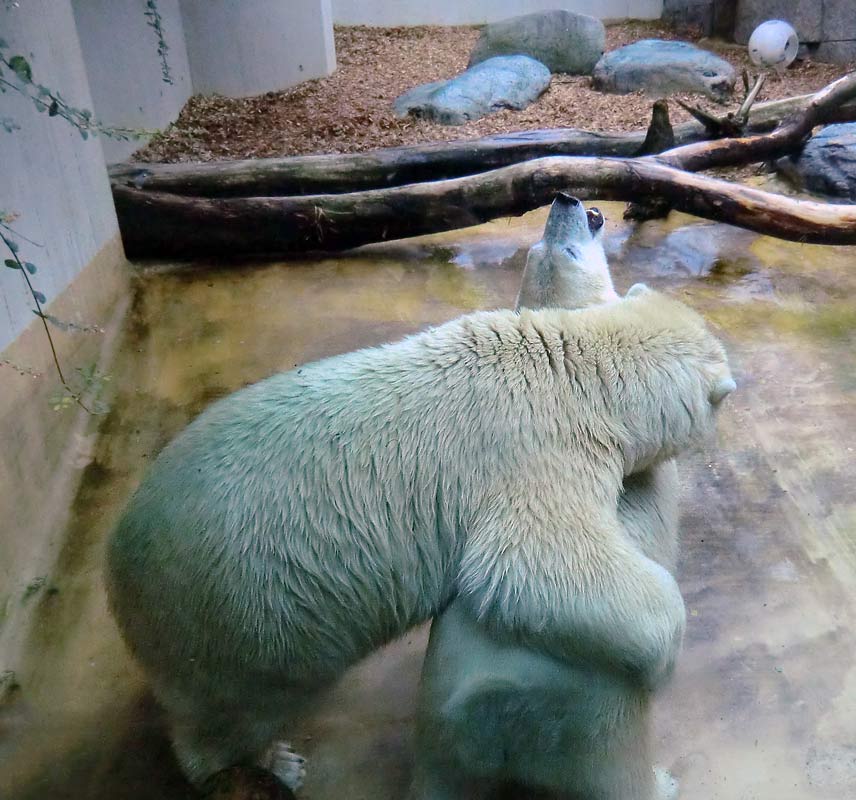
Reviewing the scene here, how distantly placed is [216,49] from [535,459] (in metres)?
6.51

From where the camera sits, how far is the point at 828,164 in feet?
17.5

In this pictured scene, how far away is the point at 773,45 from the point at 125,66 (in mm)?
5776

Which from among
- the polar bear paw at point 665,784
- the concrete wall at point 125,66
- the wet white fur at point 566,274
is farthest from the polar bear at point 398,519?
the concrete wall at point 125,66

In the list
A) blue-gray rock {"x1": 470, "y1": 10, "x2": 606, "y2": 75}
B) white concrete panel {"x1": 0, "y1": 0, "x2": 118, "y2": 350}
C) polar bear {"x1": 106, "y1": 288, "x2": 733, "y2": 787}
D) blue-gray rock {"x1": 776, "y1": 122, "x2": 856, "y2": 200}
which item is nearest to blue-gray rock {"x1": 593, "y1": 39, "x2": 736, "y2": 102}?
blue-gray rock {"x1": 470, "y1": 10, "x2": 606, "y2": 75}

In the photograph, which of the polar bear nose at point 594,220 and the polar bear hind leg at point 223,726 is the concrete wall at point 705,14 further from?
the polar bear hind leg at point 223,726

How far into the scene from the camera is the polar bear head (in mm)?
2391

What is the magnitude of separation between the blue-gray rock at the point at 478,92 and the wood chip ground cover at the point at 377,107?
0.13 metres

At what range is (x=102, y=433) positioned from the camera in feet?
10.4

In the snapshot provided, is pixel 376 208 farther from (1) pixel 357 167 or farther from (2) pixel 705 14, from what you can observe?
(2) pixel 705 14

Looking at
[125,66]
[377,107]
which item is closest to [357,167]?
[125,66]

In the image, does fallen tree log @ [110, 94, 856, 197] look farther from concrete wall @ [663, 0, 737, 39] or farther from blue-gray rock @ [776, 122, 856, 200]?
concrete wall @ [663, 0, 737, 39]

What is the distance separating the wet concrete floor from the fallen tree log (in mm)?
512

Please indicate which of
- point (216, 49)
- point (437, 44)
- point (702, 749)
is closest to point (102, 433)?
point (702, 749)

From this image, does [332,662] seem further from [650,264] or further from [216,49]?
[216,49]
